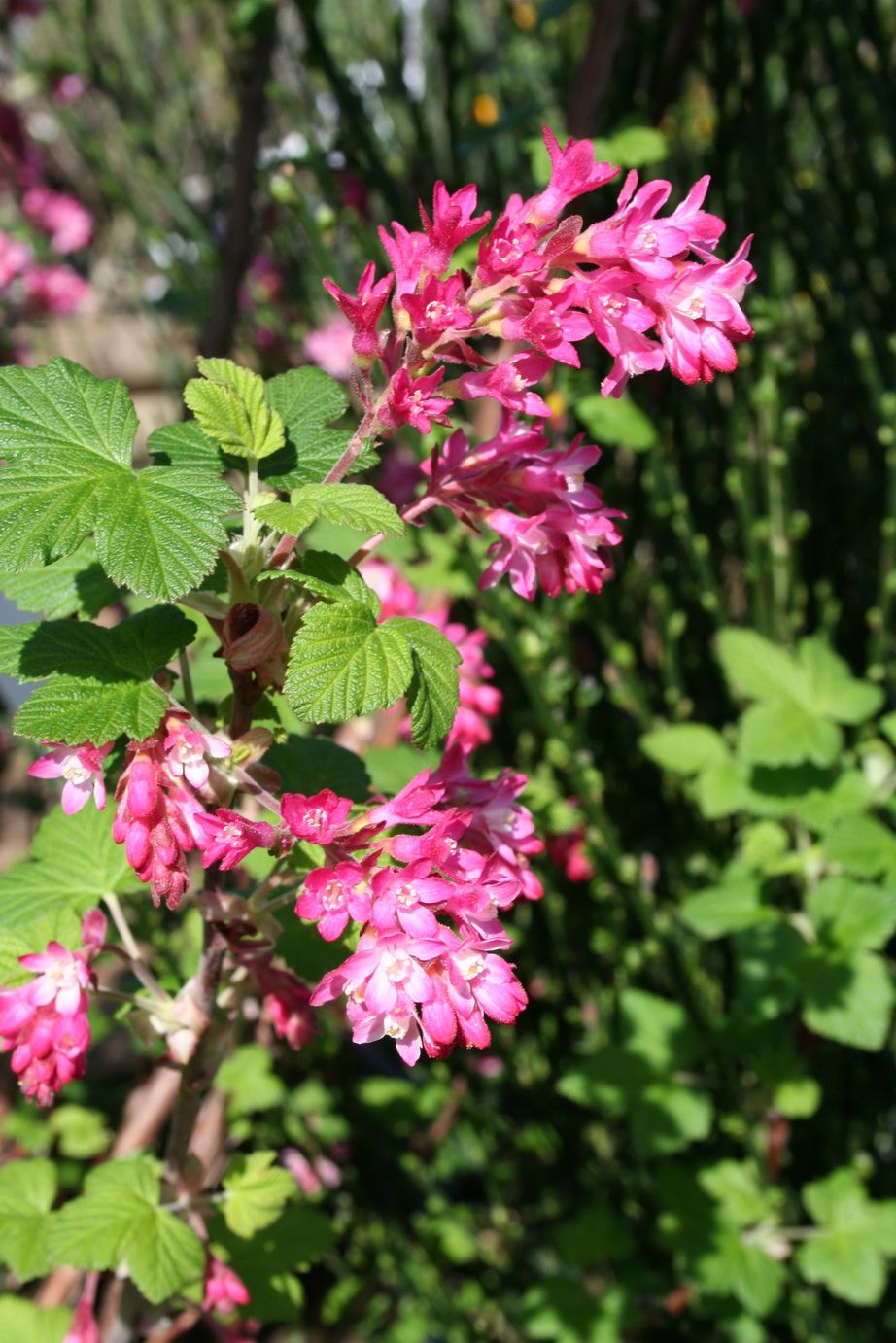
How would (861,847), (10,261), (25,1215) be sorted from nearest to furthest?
(25,1215), (861,847), (10,261)

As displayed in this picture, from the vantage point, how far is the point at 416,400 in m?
0.72

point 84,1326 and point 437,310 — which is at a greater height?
point 437,310

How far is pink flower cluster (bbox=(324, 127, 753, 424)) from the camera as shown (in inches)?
27.6

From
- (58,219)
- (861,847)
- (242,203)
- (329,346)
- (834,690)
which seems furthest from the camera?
(58,219)

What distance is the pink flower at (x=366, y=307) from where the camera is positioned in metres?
0.72

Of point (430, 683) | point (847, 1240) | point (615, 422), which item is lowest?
point (847, 1240)

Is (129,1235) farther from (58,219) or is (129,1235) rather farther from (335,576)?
(58,219)

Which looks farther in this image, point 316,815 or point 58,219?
point 58,219

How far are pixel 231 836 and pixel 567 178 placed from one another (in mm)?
464

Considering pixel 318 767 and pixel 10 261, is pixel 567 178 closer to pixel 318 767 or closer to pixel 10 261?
pixel 318 767

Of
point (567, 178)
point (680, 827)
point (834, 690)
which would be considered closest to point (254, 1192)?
point (567, 178)

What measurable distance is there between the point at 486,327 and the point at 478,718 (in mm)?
755

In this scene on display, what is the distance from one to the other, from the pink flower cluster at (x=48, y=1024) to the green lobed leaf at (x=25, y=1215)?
31cm

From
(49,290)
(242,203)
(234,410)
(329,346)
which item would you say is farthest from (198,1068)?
(49,290)
